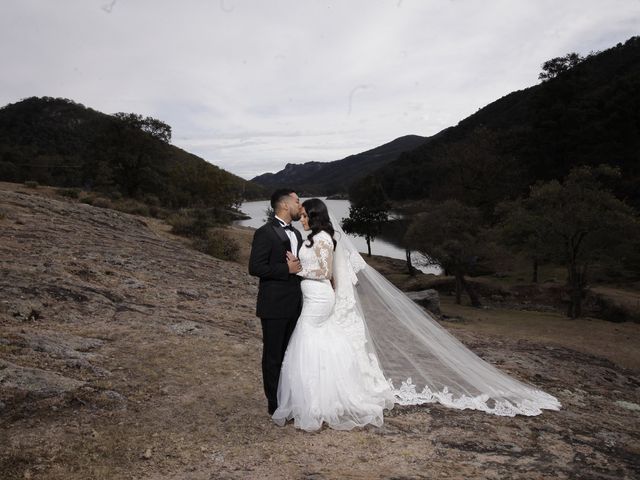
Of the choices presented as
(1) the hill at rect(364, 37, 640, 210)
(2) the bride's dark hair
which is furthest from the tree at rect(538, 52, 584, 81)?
(2) the bride's dark hair

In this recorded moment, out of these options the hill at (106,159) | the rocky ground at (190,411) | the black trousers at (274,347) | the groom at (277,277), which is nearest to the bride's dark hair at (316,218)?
the groom at (277,277)

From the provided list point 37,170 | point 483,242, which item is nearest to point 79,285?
point 483,242

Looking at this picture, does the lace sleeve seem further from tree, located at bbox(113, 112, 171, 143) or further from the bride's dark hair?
tree, located at bbox(113, 112, 171, 143)

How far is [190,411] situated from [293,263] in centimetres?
227

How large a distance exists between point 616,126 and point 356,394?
2162 inches

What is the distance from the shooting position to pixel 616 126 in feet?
160

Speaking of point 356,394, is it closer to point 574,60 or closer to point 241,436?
point 241,436

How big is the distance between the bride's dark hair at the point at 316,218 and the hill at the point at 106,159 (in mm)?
32555

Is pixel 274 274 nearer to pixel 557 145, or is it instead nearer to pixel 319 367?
pixel 319 367

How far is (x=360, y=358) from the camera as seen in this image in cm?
575

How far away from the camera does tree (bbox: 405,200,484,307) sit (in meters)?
29.0

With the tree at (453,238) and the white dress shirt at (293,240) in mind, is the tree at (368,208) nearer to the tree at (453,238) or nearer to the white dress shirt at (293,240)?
the tree at (453,238)

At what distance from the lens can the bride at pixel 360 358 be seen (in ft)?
17.0

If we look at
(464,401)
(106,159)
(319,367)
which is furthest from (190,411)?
(106,159)
